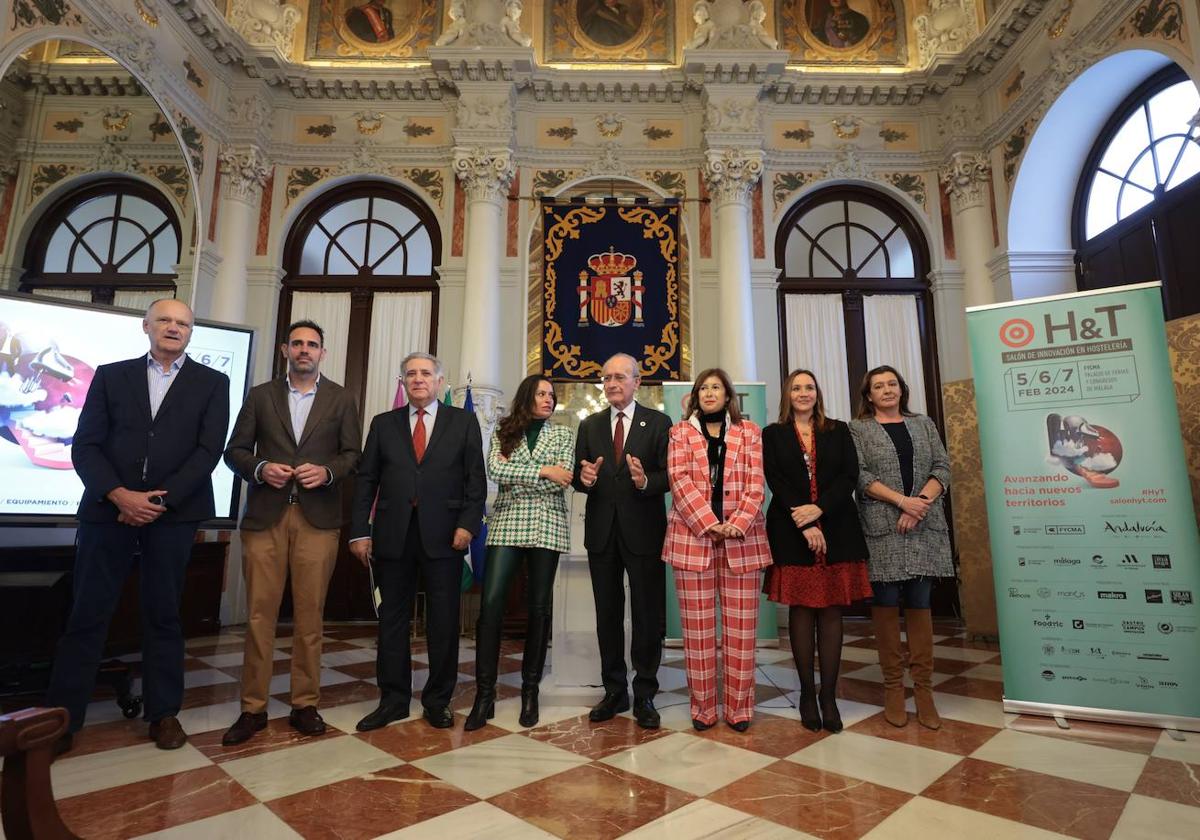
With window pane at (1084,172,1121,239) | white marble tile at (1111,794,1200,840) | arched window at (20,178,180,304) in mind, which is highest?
window pane at (1084,172,1121,239)

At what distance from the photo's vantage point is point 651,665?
2.60 metres

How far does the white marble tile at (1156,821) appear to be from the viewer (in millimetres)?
1670

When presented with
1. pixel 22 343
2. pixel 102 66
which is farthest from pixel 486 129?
pixel 22 343

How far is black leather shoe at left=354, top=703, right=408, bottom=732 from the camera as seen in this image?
2.49 metres

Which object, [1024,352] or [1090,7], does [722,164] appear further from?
[1024,352]

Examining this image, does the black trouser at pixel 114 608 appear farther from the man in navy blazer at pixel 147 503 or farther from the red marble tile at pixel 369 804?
the red marble tile at pixel 369 804

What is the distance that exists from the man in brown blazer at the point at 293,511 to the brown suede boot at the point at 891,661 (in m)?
2.19

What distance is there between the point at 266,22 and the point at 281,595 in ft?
21.3

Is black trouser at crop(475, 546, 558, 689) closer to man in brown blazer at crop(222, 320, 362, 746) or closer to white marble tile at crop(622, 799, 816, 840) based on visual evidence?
man in brown blazer at crop(222, 320, 362, 746)

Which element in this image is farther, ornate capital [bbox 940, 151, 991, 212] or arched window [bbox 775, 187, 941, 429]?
arched window [bbox 775, 187, 941, 429]

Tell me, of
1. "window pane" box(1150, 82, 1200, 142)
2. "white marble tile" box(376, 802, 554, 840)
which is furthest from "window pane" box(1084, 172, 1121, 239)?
"white marble tile" box(376, 802, 554, 840)

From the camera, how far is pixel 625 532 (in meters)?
2.61

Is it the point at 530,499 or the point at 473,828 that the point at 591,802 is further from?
the point at 530,499

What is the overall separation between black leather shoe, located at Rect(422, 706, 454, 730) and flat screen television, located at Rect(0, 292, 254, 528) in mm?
1719
